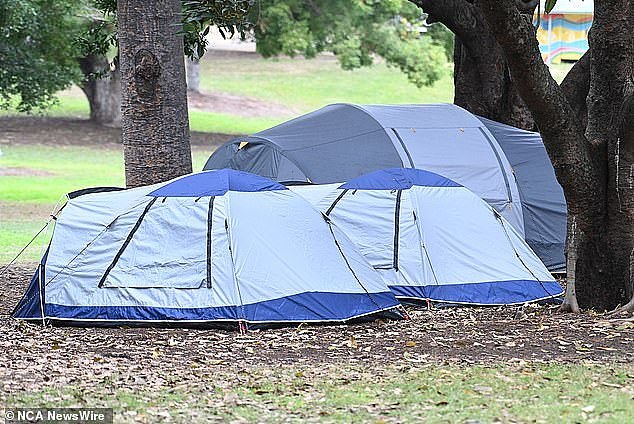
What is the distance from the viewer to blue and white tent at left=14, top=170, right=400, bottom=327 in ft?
29.3

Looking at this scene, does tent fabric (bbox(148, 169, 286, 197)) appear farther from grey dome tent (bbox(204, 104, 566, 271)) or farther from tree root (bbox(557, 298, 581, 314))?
tree root (bbox(557, 298, 581, 314))

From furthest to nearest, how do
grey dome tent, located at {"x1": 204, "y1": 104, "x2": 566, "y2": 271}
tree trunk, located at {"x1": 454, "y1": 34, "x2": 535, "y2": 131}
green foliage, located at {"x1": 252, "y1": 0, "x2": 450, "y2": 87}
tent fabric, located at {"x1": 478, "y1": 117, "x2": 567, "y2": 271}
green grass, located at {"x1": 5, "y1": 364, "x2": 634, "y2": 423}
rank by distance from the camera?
green foliage, located at {"x1": 252, "y1": 0, "x2": 450, "y2": 87}, tree trunk, located at {"x1": 454, "y1": 34, "x2": 535, "y2": 131}, tent fabric, located at {"x1": 478, "y1": 117, "x2": 567, "y2": 271}, grey dome tent, located at {"x1": 204, "y1": 104, "x2": 566, "y2": 271}, green grass, located at {"x1": 5, "y1": 364, "x2": 634, "y2": 423}

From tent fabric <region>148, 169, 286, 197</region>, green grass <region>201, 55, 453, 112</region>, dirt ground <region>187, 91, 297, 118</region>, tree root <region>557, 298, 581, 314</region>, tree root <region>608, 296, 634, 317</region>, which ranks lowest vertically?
dirt ground <region>187, 91, 297, 118</region>

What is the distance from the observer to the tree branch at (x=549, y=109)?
8.42 meters

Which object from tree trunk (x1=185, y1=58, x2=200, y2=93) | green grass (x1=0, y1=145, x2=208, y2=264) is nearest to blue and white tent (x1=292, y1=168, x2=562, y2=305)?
green grass (x1=0, y1=145, x2=208, y2=264)

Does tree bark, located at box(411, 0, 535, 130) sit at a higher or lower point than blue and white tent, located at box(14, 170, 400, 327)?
higher

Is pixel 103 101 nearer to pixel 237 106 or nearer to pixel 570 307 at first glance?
pixel 237 106

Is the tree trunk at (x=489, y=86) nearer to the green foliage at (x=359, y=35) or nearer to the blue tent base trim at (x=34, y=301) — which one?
the blue tent base trim at (x=34, y=301)

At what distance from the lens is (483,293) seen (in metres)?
10.4

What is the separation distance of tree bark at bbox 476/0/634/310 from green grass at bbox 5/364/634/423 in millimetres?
2280

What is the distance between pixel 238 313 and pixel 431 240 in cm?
253

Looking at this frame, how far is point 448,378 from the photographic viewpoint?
22.7 feet

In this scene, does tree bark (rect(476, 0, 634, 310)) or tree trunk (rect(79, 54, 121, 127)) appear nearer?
tree bark (rect(476, 0, 634, 310))

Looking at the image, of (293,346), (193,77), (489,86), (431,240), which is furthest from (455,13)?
(193,77)
